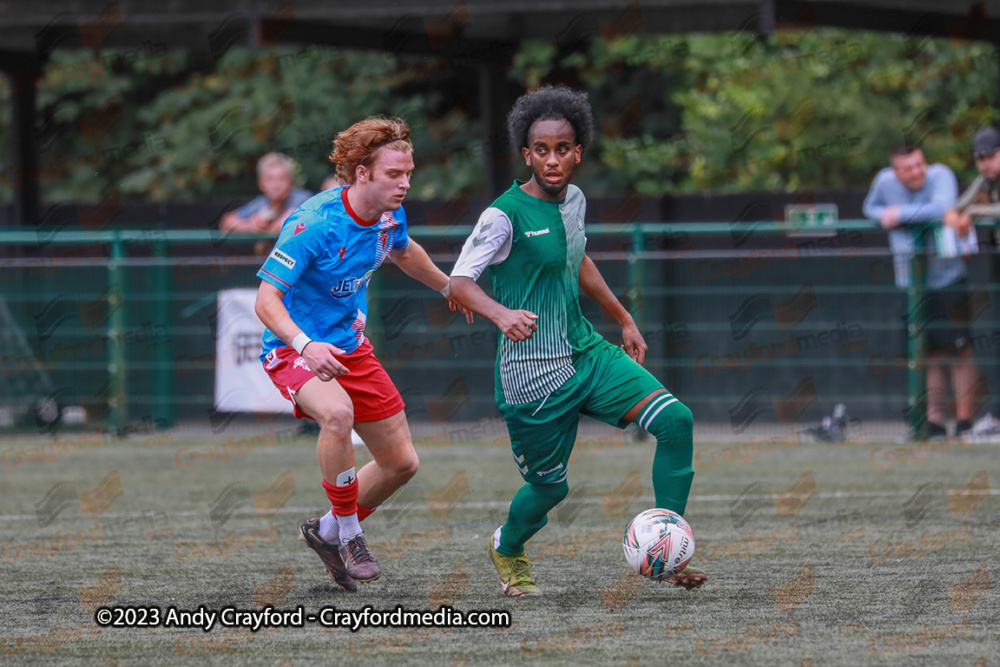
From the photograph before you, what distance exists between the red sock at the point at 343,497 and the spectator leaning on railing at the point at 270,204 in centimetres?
689

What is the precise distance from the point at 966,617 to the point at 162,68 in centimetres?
2114

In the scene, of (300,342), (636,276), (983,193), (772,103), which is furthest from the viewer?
(772,103)

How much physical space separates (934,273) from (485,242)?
7712 mm

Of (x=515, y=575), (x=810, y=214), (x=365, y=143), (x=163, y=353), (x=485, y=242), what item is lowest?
(x=163, y=353)

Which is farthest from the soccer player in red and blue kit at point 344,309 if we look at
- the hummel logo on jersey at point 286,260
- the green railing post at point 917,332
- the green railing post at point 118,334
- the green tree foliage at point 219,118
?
the green tree foliage at point 219,118

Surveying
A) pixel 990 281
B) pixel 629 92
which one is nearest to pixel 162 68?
pixel 629 92

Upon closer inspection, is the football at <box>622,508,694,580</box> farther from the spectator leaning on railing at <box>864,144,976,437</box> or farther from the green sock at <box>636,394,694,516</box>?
the spectator leaning on railing at <box>864,144,976,437</box>

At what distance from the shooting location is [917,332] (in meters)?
12.7

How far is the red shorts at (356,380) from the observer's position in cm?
629

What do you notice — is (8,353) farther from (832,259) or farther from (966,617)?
(966,617)

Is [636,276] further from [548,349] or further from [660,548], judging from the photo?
[660,548]

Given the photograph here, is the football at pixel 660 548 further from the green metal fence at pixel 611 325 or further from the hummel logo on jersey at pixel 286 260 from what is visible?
the green metal fence at pixel 611 325

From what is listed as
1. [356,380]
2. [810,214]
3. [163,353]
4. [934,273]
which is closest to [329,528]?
[356,380]

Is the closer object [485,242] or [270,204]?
[485,242]
